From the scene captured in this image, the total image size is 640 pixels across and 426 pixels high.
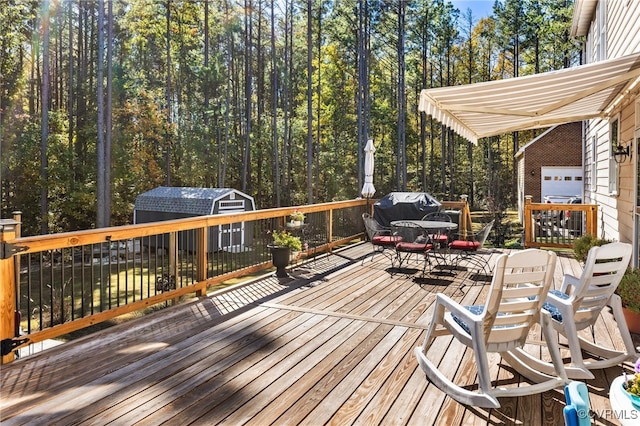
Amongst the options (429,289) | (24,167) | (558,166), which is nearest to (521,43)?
(558,166)

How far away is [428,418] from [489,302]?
76 cm

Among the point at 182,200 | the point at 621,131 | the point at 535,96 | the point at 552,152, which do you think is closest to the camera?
the point at 535,96

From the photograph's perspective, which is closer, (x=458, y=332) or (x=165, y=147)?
(x=458, y=332)

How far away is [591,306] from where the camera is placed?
3094 millimetres

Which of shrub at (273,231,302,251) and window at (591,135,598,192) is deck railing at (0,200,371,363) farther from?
window at (591,135,598,192)

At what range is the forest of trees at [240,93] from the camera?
1617 centimetres

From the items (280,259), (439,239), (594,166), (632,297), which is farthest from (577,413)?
(594,166)

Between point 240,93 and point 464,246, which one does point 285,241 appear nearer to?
point 464,246

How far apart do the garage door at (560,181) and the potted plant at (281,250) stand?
542 inches

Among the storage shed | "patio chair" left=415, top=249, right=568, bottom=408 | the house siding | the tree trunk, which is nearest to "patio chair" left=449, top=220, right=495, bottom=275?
the house siding

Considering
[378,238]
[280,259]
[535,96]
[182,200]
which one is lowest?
[280,259]

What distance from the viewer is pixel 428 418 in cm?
243

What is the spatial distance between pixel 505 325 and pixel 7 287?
3492 millimetres

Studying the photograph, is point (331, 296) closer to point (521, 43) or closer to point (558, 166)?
point (558, 166)
